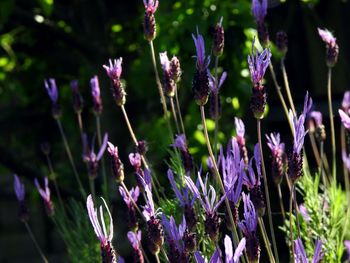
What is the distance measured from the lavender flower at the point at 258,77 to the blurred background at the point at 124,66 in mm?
1377

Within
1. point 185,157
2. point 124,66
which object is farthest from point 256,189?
point 124,66

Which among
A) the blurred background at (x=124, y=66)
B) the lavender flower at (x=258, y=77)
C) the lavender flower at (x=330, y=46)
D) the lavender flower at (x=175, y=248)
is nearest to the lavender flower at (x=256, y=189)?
the lavender flower at (x=258, y=77)

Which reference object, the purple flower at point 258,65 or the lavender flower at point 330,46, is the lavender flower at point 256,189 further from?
the lavender flower at point 330,46

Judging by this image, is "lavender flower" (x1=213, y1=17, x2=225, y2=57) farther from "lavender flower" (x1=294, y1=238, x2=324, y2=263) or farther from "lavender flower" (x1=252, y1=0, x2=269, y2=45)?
"lavender flower" (x1=294, y1=238, x2=324, y2=263)

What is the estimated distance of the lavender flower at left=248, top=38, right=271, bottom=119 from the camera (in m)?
1.16

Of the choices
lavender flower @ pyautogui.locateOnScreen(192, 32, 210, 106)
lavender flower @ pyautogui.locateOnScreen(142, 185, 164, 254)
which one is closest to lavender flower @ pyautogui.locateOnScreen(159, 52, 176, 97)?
lavender flower @ pyautogui.locateOnScreen(192, 32, 210, 106)

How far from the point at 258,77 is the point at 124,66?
2.63 meters

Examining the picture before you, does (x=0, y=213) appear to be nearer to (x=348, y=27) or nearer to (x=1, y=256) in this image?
(x=1, y=256)

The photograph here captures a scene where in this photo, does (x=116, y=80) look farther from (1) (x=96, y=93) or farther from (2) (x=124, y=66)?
(2) (x=124, y=66)

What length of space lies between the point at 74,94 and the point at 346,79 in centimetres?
296

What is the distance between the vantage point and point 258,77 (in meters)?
1.18

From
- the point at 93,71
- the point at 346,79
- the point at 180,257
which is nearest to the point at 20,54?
the point at 93,71

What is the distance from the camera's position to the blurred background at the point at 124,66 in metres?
2.79

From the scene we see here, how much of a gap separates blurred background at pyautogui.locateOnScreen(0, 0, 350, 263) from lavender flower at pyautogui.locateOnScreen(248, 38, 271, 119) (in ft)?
4.52
